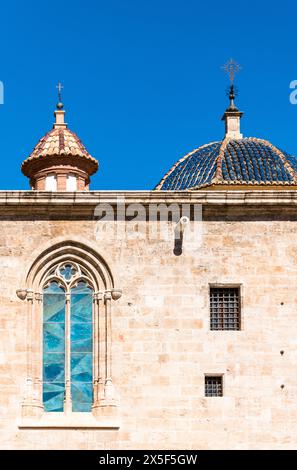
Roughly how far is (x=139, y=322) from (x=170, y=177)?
11386 millimetres

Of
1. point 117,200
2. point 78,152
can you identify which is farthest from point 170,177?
point 117,200

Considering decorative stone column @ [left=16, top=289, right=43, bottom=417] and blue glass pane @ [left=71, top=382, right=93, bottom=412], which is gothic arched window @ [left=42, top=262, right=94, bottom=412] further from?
decorative stone column @ [left=16, top=289, right=43, bottom=417]

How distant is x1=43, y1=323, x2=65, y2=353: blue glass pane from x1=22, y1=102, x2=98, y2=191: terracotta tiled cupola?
6.52 meters

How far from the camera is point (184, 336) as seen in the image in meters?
17.3

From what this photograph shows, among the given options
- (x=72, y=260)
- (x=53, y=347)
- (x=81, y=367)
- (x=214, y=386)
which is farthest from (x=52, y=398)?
(x=214, y=386)

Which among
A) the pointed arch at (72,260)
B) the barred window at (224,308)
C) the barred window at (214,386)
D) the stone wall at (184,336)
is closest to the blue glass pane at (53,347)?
the pointed arch at (72,260)

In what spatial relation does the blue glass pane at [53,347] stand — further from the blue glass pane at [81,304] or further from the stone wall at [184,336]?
the stone wall at [184,336]

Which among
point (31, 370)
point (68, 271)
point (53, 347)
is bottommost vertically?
point (31, 370)

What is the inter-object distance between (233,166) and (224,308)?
9869 mm

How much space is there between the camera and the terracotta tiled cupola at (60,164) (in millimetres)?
23891

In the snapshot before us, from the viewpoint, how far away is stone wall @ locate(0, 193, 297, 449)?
17016 mm

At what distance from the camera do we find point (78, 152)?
79.1 ft

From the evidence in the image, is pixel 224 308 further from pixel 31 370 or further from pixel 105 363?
pixel 31 370

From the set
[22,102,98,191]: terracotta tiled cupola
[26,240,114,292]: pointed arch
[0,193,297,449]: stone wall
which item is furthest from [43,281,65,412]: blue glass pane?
[22,102,98,191]: terracotta tiled cupola
